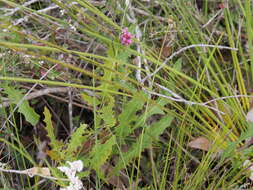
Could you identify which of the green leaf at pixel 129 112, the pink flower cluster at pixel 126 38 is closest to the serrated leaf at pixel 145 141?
the green leaf at pixel 129 112

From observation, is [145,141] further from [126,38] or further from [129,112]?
[126,38]

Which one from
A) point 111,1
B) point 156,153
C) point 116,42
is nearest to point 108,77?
point 116,42

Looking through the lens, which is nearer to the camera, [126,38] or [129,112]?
[126,38]

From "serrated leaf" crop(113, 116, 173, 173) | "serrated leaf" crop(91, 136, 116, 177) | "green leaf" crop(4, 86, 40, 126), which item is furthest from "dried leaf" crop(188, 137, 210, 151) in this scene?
"green leaf" crop(4, 86, 40, 126)

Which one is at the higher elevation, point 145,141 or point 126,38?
point 126,38

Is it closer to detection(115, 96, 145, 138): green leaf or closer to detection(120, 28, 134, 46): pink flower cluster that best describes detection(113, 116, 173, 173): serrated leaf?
detection(115, 96, 145, 138): green leaf

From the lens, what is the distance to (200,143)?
1135mm

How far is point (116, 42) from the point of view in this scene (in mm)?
950

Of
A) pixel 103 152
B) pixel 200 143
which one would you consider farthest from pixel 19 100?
pixel 200 143

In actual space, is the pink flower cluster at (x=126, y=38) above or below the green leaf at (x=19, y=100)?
above

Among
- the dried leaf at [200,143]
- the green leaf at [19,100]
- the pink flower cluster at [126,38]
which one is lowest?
the dried leaf at [200,143]

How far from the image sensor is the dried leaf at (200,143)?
112 cm

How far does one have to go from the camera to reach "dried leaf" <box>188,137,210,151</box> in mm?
1125

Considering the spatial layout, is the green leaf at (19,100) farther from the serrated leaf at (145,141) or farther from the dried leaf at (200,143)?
the dried leaf at (200,143)
